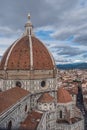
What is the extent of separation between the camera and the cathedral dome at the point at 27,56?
98.2 feet

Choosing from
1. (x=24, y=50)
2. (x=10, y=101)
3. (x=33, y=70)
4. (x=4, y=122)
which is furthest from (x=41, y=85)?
(x=4, y=122)

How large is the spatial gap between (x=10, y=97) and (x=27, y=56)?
8.00 m

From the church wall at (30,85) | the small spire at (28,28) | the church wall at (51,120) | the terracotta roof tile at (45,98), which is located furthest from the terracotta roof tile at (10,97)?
the small spire at (28,28)

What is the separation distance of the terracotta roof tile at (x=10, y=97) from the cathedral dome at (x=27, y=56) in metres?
4.21

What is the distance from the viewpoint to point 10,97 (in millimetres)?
23109

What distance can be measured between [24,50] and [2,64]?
3305mm

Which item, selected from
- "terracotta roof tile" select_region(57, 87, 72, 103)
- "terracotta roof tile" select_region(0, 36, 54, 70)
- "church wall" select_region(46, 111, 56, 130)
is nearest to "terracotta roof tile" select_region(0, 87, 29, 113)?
"church wall" select_region(46, 111, 56, 130)

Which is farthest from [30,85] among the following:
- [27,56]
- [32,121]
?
[32,121]

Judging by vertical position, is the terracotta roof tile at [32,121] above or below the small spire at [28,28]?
below

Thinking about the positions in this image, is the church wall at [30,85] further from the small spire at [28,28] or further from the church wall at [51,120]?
the small spire at [28,28]

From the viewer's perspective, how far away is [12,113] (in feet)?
67.8

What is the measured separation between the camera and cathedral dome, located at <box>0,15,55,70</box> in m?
29.9

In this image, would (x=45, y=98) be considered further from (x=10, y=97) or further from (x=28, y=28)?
(x=28, y=28)

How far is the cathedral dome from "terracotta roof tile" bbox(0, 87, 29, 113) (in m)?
4.21
